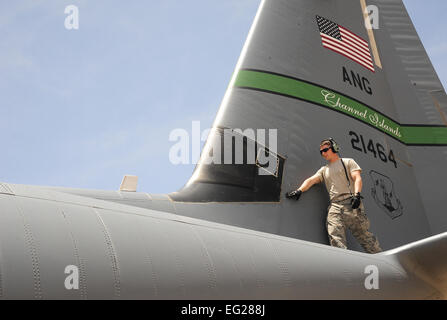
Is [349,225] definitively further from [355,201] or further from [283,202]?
[283,202]

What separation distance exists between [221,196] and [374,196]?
197 cm

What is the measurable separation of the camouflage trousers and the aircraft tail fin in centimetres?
95

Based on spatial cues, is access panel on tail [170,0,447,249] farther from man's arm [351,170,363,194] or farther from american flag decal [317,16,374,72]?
man's arm [351,170,363,194]

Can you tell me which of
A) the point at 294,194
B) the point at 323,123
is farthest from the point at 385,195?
the point at 294,194

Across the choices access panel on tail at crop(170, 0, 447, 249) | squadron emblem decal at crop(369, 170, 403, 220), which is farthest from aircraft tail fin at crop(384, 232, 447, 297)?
squadron emblem decal at crop(369, 170, 403, 220)

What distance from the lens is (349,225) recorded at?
5.60 meters

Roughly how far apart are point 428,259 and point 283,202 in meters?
1.60

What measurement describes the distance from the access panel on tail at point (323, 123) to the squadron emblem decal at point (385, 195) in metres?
0.02

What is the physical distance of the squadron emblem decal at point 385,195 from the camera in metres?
6.25

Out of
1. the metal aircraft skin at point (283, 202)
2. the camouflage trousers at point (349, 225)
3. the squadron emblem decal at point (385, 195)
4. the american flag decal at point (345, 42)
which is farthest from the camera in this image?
the american flag decal at point (345, 42)

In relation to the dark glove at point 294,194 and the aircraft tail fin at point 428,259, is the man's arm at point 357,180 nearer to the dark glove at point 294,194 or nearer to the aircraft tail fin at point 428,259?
the dark glove at point 294,194

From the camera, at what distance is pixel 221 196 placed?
17.1 ft

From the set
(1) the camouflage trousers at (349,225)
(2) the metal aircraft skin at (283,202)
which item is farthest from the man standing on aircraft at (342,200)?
(2) the metal aircraft skin at (283,202)

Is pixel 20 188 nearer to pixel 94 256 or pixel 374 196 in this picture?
pixel 94 256
